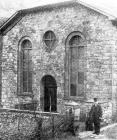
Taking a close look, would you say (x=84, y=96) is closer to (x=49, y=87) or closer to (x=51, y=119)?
(x=49, y=87)

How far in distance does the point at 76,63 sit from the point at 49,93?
2.68 meters

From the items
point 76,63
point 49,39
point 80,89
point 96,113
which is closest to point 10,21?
point 49,39

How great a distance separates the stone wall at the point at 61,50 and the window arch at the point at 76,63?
0.29 metres

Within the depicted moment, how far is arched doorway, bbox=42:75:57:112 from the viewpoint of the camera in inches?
736

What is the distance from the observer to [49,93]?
19.0m

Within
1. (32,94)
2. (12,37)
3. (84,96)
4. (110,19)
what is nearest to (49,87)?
(32,94)

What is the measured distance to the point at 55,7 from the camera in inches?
722

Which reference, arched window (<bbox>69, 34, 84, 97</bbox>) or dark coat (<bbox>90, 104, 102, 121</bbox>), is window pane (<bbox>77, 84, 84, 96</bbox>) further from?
dark coat (<bbox>90, 104, 102, 121</bbox>)

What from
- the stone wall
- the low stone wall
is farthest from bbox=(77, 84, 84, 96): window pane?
the low stone wall

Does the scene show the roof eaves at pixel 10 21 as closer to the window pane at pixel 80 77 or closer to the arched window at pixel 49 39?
the arched window at pixel 49 39

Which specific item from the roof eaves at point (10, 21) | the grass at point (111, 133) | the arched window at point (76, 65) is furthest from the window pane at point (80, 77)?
the roof eaves at point (10, 21)

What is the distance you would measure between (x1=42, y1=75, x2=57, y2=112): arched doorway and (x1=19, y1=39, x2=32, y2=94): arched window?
1143 mm

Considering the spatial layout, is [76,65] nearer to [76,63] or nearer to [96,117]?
[76,63]

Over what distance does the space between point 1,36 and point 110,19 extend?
27.1 ft
